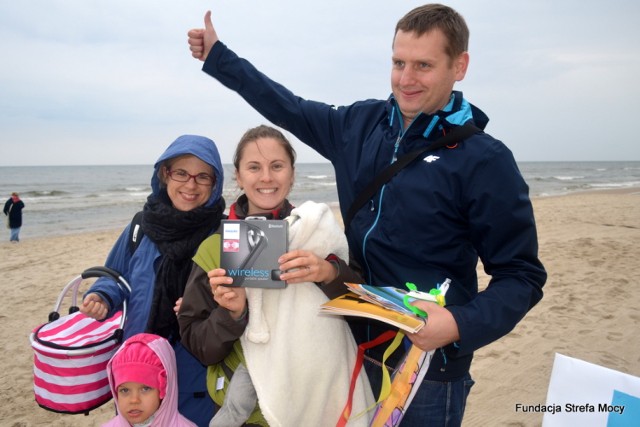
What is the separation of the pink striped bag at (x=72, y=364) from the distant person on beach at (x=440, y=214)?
1.40 meters

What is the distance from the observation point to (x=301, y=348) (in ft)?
5.87

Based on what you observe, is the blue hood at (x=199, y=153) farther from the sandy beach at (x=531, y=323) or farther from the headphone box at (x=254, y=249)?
the sandy beach at (x=531, y=323)

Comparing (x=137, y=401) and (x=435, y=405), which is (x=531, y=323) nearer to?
(x=435, y=405)

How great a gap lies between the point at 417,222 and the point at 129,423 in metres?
1.78

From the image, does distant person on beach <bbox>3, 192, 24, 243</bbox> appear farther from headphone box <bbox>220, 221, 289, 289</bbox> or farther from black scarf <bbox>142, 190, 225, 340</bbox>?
headphone box <bbox>220, 221, 289, 289</bbox>

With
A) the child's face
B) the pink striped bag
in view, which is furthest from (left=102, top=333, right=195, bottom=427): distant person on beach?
the pink striped bag

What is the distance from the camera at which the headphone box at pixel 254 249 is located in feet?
5.62

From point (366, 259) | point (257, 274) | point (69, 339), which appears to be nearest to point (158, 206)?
point (69, 339)

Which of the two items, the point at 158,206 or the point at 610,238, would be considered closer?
the point at 158,206

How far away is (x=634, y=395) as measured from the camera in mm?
1758

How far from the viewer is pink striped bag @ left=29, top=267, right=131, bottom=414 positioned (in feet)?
7.36

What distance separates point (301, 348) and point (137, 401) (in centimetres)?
101

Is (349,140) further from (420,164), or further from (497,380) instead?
(497,380)

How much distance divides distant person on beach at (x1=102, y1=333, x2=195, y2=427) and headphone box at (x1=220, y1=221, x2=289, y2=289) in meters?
0.85
